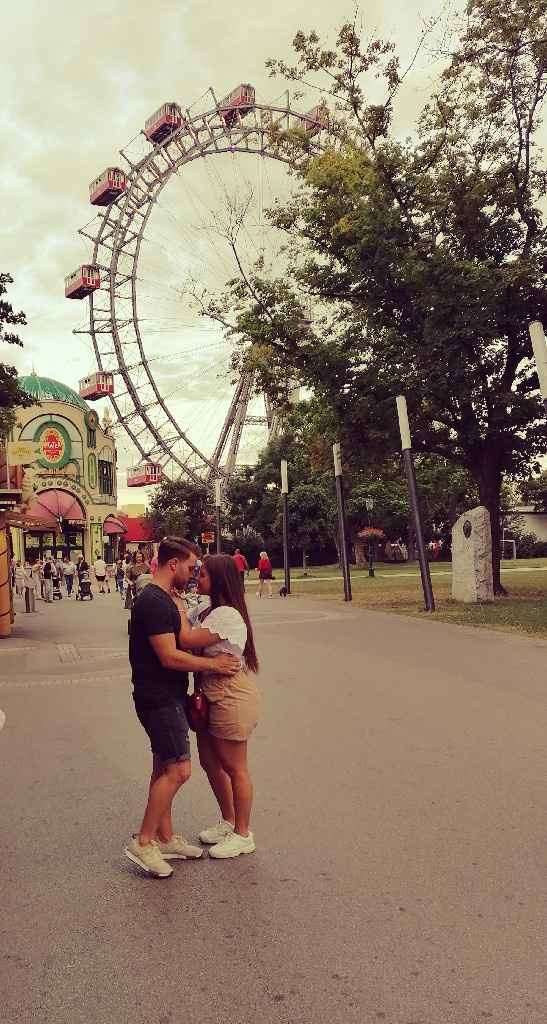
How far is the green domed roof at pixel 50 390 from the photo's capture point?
65.4 metres

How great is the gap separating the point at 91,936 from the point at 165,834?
3.46 feet

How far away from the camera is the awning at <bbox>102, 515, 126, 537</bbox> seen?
66.4 metres

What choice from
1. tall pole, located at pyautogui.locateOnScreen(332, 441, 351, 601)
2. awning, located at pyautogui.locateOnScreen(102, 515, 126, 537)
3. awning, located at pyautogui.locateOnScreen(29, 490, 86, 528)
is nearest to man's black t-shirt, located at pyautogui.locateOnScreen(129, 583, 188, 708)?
tall pole, located at pyautogui.locateOnScreen(332, 441, 351, 601)

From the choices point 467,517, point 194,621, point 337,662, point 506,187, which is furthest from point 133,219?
point 194,621

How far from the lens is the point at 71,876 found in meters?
4.80

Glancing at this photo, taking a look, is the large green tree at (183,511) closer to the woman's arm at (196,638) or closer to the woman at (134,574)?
the woman at (134,574)

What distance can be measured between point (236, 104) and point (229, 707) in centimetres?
4759

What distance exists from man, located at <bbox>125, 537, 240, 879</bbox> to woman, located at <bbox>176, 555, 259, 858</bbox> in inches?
3.7

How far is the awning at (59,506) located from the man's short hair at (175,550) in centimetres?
5782

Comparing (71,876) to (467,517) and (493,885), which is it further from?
(467,517)

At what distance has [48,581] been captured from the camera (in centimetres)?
3784

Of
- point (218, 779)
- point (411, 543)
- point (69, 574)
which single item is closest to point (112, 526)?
point (411, 543)

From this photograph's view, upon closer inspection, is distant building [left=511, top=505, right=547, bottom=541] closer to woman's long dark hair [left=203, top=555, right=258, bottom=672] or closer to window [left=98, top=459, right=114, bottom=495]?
window [left=98, top=459, right=114, bottom=495]

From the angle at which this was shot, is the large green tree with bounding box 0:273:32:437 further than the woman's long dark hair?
Yes
